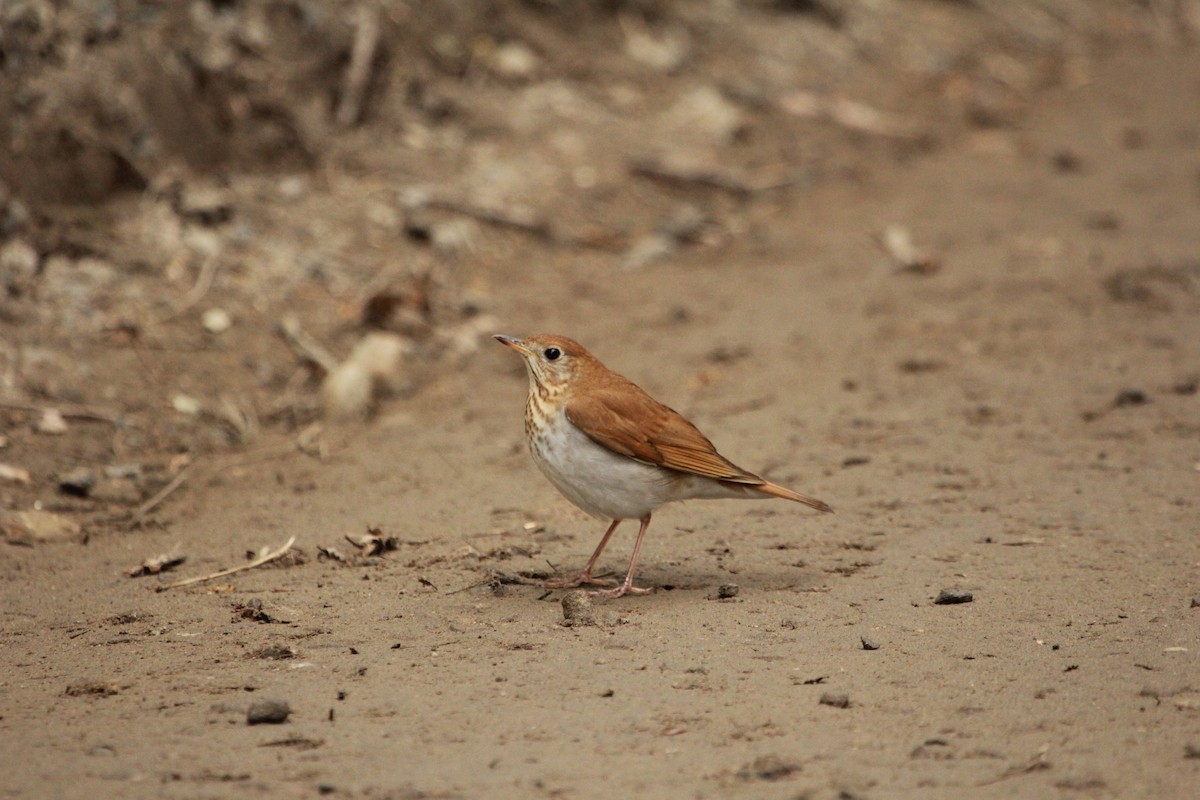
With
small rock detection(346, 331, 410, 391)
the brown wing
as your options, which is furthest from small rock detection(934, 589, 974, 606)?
small rock detection(346, 331, 410, 391)

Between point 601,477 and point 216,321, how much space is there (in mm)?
4143

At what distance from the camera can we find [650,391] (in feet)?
27.4

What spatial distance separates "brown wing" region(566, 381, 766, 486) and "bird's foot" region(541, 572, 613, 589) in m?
0.57

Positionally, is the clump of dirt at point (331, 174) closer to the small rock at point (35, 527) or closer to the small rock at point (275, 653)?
the small rock at point (35, 527)

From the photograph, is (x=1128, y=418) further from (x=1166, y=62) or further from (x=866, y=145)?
(x=1166, y=62)

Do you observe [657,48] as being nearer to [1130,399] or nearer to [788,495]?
[1130,399]

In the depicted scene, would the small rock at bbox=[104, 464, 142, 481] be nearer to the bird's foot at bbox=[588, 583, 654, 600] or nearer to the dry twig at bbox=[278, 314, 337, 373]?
the dry twig at bbox=[278, 314, 337, 373]

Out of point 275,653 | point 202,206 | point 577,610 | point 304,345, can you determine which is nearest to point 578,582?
point 577,610

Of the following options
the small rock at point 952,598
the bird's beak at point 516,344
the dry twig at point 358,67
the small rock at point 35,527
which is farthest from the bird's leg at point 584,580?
the dry twig at point 358,67

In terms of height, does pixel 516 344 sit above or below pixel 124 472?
above

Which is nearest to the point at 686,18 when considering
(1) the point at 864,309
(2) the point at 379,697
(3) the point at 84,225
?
(1) the point at 864,309

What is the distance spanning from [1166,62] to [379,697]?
15.2 meters

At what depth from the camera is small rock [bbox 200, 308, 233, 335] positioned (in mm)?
8617

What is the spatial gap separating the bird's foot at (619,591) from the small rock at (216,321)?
4102mm
